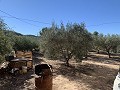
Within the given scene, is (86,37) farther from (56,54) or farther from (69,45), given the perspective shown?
(56,54)

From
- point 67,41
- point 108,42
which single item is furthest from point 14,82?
point 108,42

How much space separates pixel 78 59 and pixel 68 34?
3.09 metres

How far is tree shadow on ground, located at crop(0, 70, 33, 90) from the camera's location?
13997mm

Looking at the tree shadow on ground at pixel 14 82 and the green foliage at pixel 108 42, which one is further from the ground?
the green foliage at pixel 108 42

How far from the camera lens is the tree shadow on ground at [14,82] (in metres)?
14.0

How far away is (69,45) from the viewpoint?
21.6 meters

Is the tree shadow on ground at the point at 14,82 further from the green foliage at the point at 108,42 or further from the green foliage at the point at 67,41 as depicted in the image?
the green foliage at the point at 108,42

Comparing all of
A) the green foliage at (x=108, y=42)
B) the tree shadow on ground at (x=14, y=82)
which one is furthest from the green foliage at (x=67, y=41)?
the green foliage at (x=108, y=42)

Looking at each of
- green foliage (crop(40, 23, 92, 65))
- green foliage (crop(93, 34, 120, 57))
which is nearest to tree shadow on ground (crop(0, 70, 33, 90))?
green foliage (crop(40, 23, 92, 65))

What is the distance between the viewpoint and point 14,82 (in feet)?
50.0

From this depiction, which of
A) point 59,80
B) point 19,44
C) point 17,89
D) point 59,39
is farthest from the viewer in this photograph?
point 19,44

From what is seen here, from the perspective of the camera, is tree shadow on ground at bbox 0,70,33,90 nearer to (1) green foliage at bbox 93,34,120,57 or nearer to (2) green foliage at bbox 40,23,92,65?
(2) green foliage at bbox 40,23,92,65

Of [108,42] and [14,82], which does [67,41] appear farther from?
[108,42]

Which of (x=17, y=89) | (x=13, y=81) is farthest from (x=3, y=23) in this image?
(x=17, y=89)
